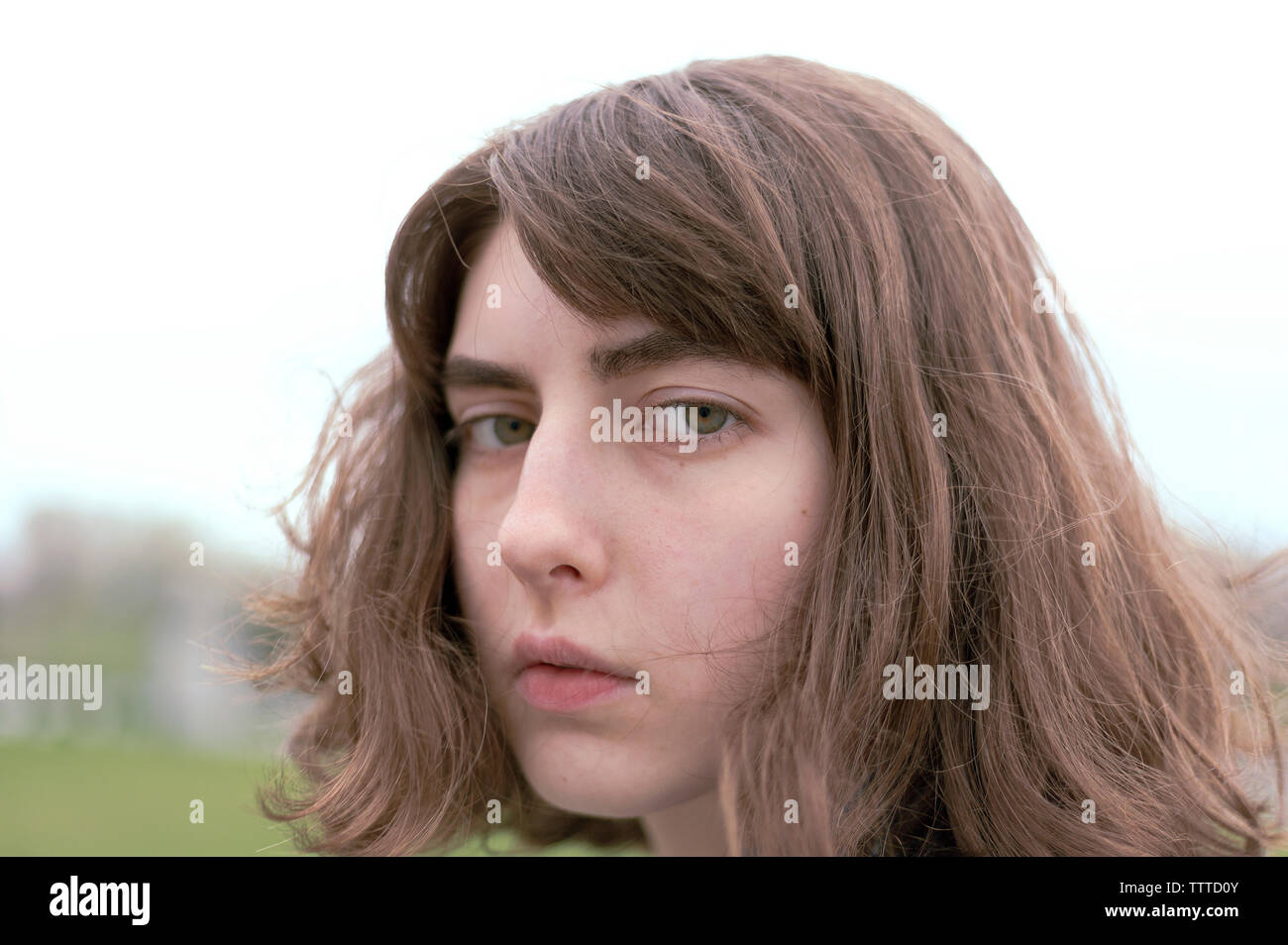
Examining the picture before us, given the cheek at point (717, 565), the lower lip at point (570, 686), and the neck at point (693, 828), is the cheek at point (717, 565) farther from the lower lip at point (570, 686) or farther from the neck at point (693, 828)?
the neck at point (693, 828)

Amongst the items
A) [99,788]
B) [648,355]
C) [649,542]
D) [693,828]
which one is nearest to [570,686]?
[649,542]

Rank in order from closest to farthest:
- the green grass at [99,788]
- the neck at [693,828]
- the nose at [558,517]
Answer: the nose at [558,517] < the neck at [693,828] < the green grass at [99,788]

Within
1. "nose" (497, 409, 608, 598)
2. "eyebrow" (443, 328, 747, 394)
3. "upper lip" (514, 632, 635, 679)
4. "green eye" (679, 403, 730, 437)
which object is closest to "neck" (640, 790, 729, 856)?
"upper lip" (514, 632, 635, 679)

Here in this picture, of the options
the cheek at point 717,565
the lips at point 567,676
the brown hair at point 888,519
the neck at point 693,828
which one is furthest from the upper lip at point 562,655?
the neck at point 693,828

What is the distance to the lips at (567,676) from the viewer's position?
54.8 inches

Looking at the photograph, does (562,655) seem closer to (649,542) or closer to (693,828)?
(649,542)

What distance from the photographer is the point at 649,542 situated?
136 cm

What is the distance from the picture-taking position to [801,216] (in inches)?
55.9

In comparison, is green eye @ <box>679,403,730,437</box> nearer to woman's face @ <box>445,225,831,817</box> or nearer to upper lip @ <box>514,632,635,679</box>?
woman's face @ <box>445,225,831,817</box>

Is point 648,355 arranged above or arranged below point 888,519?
above

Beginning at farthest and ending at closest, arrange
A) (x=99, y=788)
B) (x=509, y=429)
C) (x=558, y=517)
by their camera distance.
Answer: (x=99, y=788), (x=509, y=429), (x=558, y=517)

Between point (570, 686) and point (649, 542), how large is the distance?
0.30 metres
